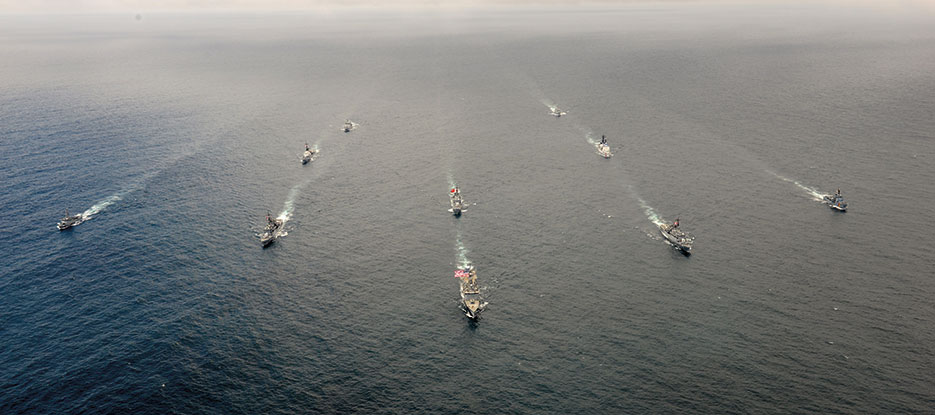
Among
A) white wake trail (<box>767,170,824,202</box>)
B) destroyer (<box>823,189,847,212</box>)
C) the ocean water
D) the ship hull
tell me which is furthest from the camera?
white wake trail (<box>767,170,824,202</box>)

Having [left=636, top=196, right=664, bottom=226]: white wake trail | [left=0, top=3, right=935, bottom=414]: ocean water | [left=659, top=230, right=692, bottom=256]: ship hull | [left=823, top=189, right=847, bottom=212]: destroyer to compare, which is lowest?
[left=0, top=3, right=935, bottom=414]: ocean water

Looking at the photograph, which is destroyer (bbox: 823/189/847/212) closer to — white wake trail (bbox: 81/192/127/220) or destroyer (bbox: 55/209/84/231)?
white wake trail (bbox: 81/192/127/220)

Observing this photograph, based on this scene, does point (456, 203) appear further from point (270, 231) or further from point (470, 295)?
point (270, 231)

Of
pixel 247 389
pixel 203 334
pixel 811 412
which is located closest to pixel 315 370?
pixel 247 389

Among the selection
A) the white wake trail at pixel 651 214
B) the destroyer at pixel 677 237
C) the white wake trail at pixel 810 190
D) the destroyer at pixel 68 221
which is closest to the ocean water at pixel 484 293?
the white wake trail at pixel 810 190

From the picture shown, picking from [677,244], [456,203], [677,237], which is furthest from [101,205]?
[677,237]

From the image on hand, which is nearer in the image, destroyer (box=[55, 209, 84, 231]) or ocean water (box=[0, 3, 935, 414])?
ocean water (box=[0, 3, 935, 414])

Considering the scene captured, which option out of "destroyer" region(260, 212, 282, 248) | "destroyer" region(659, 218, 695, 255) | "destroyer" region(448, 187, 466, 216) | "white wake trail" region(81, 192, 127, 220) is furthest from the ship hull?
"white wake trail" region(81, 192, 127, 220)
